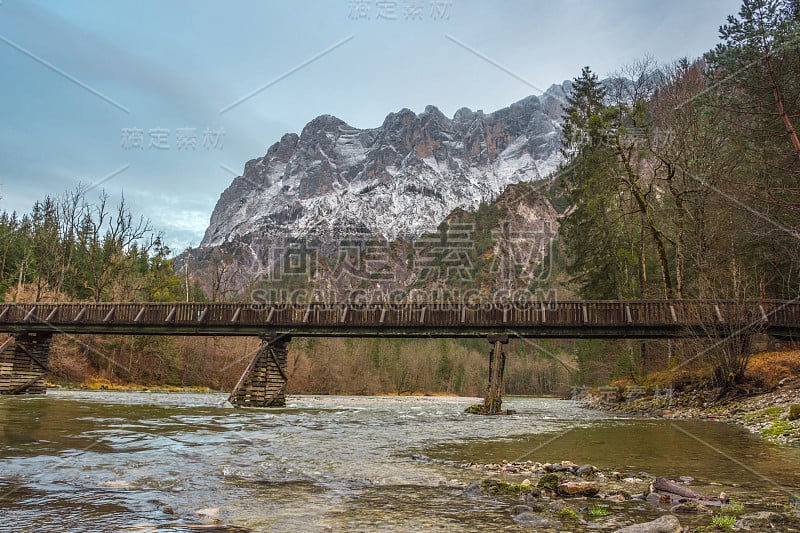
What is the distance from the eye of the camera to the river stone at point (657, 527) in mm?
4766

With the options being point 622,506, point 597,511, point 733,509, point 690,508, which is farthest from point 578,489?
point 733,509

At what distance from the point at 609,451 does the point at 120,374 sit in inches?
1887

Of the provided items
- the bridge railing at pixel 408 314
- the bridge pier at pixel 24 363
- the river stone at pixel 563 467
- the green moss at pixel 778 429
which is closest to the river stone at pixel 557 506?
the river stone at pixel 563 467

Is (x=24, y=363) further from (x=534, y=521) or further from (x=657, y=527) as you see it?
(x=657, y=527)

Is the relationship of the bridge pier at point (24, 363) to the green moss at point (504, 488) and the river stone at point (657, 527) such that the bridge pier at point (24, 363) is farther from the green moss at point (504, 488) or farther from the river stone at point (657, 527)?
the river stone at point (657, 527)

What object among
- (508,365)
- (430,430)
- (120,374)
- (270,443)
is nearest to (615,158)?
(430,430)

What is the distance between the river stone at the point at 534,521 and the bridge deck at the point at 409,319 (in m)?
16.2

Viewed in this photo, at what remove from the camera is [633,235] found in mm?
34656

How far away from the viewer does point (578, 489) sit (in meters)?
6.58

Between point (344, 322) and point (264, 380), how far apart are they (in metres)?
4.82

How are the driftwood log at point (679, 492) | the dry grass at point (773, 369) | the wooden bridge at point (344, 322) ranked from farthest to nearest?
1. the wooden bridge at point (344, 322)
2. the dry grass at point (773, 369)
3. the driftwood log at point (679, 492)

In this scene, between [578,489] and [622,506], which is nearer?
[622,506]

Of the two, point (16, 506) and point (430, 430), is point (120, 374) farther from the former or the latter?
point (16, 506)

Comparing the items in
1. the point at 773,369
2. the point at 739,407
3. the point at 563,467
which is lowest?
the point at 739,407
